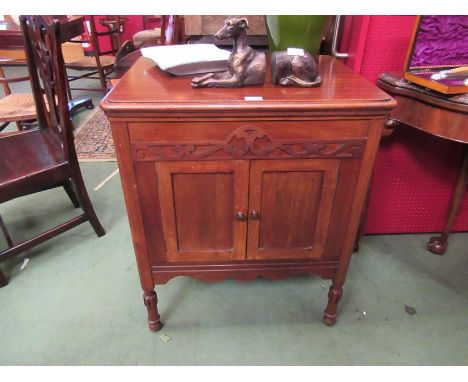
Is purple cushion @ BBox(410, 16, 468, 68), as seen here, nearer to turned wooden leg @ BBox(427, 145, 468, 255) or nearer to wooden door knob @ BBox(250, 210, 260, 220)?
turned wooden leg @ BBox(427, 145, 468, 255)

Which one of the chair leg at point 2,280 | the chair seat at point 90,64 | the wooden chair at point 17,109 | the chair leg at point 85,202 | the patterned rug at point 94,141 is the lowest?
the chair leg at point 2,280

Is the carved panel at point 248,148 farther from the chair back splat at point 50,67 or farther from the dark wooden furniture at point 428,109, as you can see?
the chair back splat at point 50,67

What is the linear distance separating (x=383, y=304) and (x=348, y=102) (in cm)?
90

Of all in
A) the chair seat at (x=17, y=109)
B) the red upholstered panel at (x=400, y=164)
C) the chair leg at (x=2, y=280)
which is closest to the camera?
the red upholstered panel at (x=400, y=164)

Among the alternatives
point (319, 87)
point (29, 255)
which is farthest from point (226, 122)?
point (29, 255)

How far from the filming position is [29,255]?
1.49 meters

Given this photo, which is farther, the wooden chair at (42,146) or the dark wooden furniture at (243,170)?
the wooden chair at (42,146)

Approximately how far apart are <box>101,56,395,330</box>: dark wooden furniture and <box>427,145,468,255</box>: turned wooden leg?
0.73 meters

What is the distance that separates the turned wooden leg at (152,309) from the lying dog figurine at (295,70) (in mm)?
784

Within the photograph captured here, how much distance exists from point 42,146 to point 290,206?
118 cm

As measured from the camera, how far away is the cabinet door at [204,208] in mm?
836

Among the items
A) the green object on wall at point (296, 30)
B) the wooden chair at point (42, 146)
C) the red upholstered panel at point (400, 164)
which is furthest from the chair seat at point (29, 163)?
the red upholstered panel at point (400, 164)

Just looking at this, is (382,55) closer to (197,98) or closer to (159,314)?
(197,98)

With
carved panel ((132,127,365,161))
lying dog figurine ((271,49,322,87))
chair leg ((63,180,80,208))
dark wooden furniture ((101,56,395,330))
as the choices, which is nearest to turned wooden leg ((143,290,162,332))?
dark wooden furniture ((101,56,395,330))
